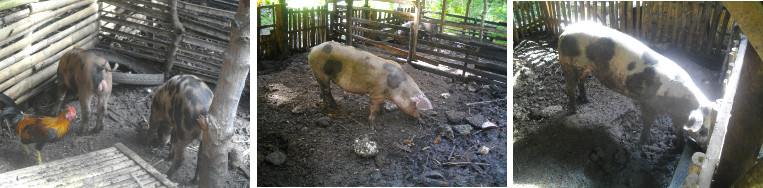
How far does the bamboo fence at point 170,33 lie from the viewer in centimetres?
213

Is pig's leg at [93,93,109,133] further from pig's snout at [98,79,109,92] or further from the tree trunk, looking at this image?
the tree trunk

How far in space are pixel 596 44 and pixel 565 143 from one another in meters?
0.55

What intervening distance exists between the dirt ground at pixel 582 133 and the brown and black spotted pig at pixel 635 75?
0.04 m

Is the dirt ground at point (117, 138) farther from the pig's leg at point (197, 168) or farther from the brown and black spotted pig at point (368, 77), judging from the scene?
the brown and black spotted pig at point (368, 77)

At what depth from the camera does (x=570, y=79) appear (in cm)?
227

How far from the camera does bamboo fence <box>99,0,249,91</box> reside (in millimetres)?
2133

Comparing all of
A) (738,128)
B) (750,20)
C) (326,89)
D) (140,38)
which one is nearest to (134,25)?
(140,38)

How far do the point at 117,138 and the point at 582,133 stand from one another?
2011 millimetres

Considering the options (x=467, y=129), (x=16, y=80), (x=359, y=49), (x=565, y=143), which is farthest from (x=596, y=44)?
(x=16, y=80)

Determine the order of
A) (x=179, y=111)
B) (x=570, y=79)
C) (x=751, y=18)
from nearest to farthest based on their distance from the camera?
(x=751, y=18) < (x=179, y=111) < (x=570, y=79)

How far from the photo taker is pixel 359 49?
228cm

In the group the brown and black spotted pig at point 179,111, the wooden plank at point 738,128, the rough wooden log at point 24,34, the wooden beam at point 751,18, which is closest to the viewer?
the wooden beam at point 751,18

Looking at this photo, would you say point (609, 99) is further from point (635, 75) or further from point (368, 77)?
point (368, 77)

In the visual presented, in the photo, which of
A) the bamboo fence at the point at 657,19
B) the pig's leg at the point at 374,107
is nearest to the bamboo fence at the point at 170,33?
the pig's leg at the point at 374,107
